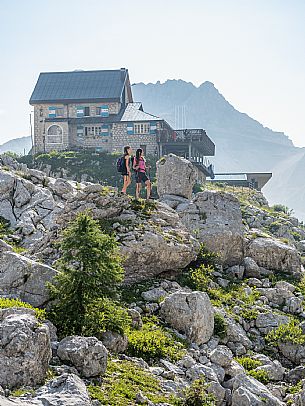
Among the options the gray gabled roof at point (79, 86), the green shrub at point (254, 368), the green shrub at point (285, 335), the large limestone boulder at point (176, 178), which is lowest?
the green shrub at point (254, 368)

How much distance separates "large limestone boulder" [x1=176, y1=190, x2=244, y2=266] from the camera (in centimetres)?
2086

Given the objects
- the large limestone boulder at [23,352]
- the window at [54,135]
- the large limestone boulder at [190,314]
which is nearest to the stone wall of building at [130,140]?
the window at [54,135]

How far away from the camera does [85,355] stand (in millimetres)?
10906

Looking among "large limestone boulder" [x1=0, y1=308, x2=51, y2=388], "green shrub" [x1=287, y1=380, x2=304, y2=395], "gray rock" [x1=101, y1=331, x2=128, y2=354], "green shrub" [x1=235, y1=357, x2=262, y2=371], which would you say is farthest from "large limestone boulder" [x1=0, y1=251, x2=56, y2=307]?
"green shrub" [x1=287, y1=380, x2=304, y2=395]

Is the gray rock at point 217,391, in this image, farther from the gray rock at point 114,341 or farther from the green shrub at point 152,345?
the gray rock at point 114,341

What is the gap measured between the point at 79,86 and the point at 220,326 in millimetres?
61681

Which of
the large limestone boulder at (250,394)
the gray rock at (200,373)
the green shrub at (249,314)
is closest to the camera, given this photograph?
the large limestone boulder at (250,394)

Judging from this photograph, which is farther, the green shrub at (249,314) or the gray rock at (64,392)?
the green shrub at (249,314)

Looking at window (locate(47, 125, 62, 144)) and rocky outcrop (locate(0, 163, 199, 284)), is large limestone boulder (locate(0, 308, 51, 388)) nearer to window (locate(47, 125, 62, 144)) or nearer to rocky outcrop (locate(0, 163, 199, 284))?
rocky outcrop (locate(0, 163, 199, 284))

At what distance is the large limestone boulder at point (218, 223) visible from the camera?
20859 mm

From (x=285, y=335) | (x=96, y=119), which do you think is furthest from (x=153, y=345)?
(x=96, y=119)

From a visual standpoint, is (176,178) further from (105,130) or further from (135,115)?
(135,115)

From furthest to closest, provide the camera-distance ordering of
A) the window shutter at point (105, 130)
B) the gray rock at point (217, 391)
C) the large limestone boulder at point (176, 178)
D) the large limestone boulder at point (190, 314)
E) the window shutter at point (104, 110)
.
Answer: the window shutter at point (104, 110) → the window shutter at point (105, 130) → the large limestone boulder at point (176, 178) → the large limestone boulder at point (190, 314) → the gray rock at point (217, 391)

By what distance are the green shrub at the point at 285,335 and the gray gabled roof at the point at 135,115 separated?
5247 cm
